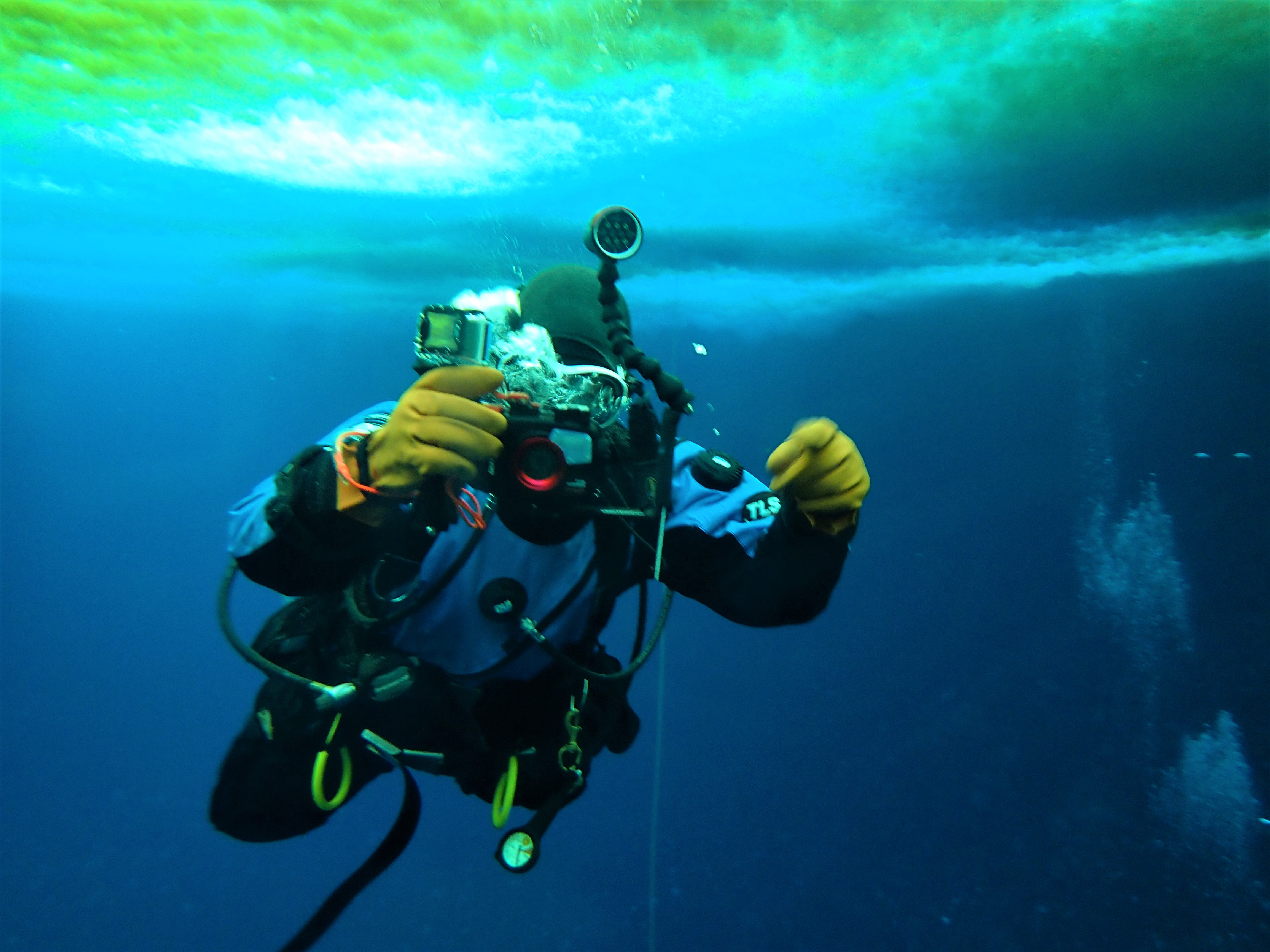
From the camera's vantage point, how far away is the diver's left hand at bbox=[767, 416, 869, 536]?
128 centimetres

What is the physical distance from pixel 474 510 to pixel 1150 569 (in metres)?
6.53

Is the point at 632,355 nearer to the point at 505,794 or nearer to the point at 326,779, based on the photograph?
the point at 505,794

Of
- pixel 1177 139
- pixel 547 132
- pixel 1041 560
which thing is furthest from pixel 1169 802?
pixel 547 132

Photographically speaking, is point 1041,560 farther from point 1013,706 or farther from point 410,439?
point 410,439

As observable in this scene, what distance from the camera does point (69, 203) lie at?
7453 mm

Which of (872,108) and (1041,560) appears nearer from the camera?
(872,108)

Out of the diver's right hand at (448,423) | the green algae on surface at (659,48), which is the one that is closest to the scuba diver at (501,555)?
the diver's right hand at (448,423)

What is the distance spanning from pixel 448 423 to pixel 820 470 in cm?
75

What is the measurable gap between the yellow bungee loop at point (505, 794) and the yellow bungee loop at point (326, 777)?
0.46 meters

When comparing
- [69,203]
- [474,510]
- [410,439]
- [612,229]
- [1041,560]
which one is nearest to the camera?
[410,439]

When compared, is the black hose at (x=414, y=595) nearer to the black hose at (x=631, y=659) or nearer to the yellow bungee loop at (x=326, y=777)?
the black hose at (x=631, y=659)

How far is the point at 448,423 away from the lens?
3.75 ft

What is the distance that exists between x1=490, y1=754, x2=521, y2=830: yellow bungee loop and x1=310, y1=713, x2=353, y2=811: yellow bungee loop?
0.46 metres

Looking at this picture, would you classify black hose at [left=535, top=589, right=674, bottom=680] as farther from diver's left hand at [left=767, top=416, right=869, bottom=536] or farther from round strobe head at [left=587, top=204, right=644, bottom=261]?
round strobe head at [left=587, top=204, right=644, bottom=261]
